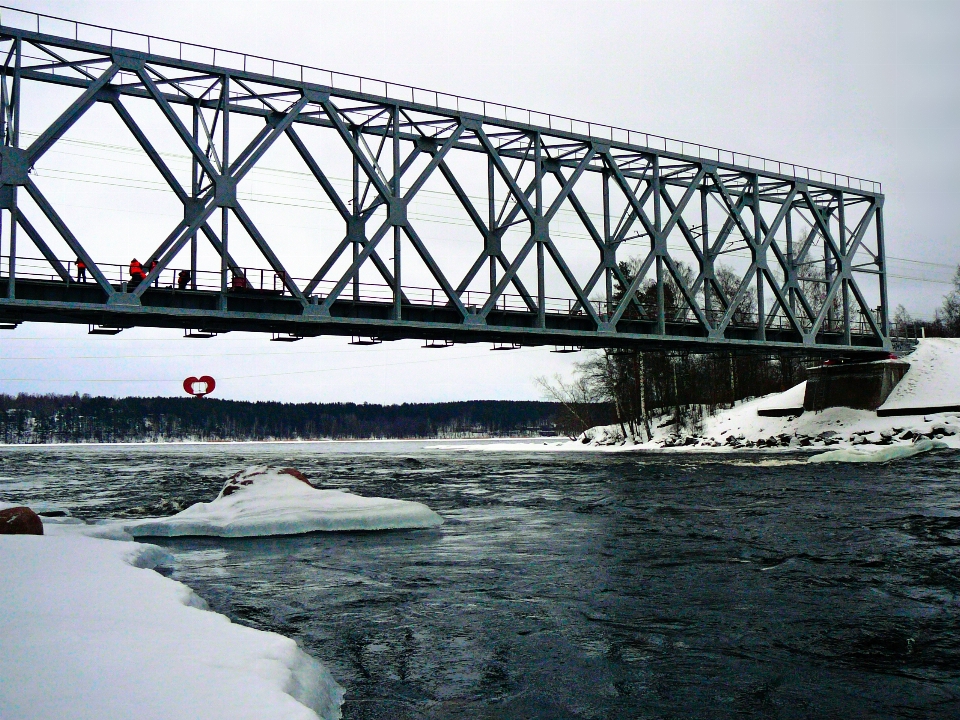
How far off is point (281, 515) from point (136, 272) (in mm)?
20490

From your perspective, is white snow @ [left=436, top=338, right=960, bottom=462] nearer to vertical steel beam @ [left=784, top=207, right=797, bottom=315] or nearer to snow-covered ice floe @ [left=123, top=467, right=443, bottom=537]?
vertical steel beam @ [left=784, top=207, right=797, bottom=315]

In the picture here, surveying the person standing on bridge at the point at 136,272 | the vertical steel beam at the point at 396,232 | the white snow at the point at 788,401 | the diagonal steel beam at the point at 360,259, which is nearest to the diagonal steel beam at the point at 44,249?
the person standing on bridge at the point at 136,272

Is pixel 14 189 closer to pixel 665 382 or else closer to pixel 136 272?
pixel 136 272

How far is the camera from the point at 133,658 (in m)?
5.72

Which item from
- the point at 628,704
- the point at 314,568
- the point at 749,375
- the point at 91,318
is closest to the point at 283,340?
the point at 91,318

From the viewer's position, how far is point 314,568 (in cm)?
1189

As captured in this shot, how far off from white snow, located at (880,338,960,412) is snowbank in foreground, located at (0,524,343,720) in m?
51.7

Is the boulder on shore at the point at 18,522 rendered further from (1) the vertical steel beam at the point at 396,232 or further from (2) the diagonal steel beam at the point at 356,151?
(2) the diagonal steel beam at the point at 356,151

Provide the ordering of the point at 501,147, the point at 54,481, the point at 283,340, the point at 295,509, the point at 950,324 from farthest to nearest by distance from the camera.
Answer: the point at 950,324, the point at 501,147, the point at 283,340, the point at 54,481, the point at 295,509

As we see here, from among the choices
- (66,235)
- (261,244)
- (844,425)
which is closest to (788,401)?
(844,425)

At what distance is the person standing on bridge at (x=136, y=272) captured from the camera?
33050mm

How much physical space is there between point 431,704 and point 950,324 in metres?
105

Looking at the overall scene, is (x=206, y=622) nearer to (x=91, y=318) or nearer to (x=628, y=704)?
(x=628, y=704)

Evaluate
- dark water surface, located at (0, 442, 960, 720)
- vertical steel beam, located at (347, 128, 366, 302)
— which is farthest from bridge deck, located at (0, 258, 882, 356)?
dark water surface, located at (0, 442, 960, 720)
